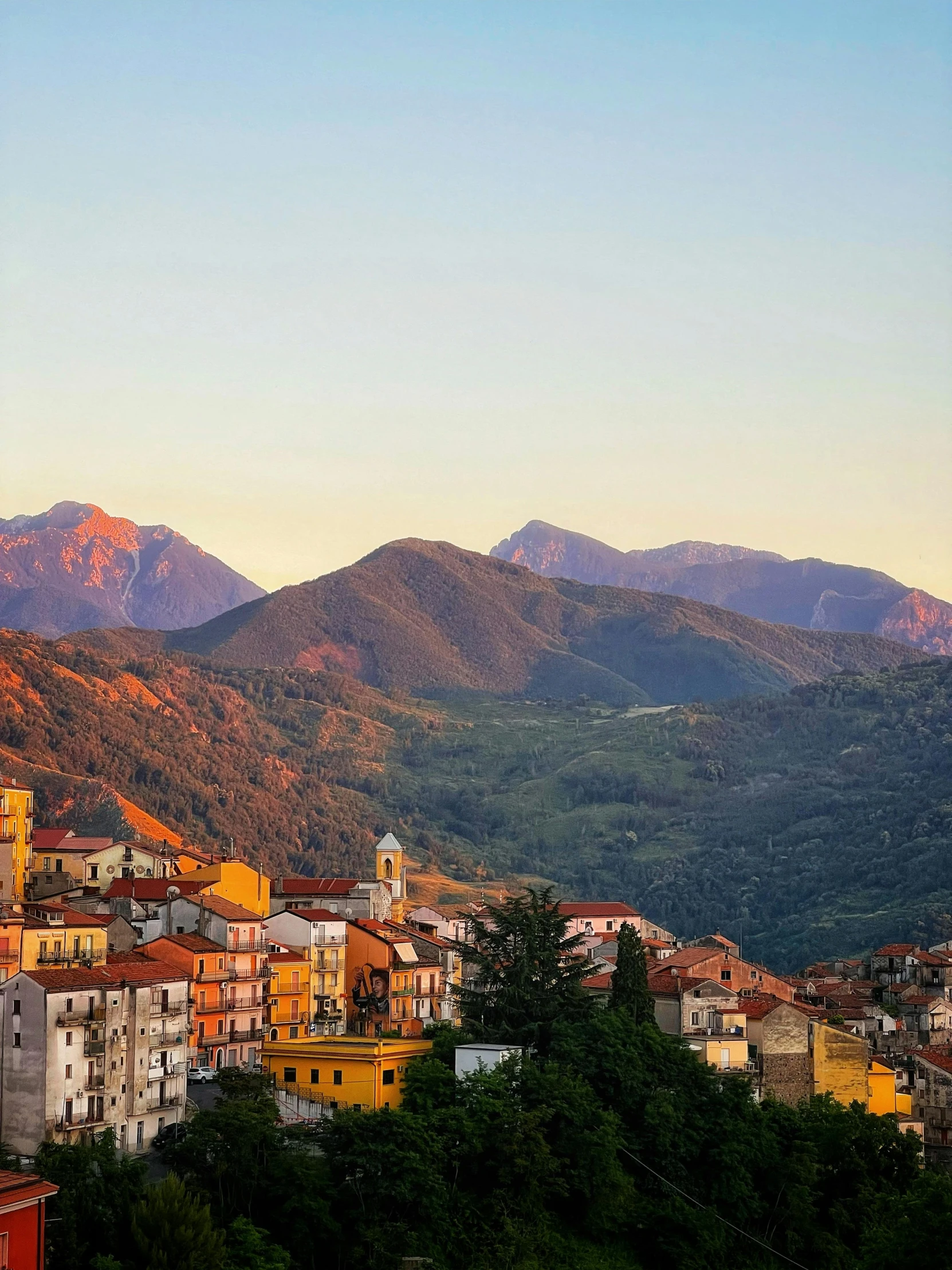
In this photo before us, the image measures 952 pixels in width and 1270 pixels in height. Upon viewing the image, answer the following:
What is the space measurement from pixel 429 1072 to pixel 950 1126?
2957 cm

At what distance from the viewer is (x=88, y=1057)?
5088cm

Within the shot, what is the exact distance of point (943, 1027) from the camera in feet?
299

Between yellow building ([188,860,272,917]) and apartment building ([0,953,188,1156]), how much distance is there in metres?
22.0

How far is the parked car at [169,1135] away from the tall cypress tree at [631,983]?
17482mm

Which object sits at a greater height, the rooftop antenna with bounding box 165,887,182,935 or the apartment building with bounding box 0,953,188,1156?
the rooftop antenna with bounding box 165,887,182,935

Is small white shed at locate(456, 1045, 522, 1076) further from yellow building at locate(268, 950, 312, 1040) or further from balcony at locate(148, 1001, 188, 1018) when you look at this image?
yellow building at locate(268, 950, 312, 1040)

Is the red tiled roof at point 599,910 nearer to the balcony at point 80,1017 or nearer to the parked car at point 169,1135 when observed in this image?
the parked car at point 169,1135

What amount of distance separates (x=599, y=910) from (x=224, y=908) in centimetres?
4488

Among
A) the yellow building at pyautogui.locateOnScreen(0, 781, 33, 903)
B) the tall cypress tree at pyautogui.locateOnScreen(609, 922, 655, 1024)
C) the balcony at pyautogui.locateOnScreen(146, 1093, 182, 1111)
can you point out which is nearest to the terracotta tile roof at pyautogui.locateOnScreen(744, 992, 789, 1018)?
the tall cypress tree at pyautogui.locateOnScreen(609, 922, 655, 1024)

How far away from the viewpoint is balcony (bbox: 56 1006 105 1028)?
5022 cm

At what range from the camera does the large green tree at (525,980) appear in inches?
2472

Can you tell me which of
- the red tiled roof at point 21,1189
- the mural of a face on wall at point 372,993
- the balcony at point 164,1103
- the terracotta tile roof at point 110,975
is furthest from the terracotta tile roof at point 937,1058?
the red tiled roof at point 21,1189

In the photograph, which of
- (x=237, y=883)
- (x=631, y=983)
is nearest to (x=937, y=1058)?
(x=631, y=983)

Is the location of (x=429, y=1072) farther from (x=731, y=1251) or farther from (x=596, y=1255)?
(x=731, y=1251)
